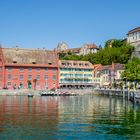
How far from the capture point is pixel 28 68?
136m

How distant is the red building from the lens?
132 m

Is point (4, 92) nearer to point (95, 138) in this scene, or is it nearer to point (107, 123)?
point (107, 123)

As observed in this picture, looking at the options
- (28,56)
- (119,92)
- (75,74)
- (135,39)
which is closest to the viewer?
(119,92)

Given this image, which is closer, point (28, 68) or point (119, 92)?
point (119, 92)

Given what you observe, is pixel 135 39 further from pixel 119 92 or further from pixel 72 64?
pixel 119 92

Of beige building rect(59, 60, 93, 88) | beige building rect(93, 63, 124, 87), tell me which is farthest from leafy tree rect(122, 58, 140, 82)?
beige building rect(93, 63, 124, 87)

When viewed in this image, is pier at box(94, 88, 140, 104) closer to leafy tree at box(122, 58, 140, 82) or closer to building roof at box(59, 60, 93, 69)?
leafy tree at box(122, 58, 140, 82)

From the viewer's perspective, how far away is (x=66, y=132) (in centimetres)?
3953

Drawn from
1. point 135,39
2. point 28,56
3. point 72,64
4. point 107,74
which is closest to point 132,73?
point 72,64

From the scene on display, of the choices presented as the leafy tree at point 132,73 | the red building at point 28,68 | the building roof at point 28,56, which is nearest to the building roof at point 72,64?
the red building at point 28,68

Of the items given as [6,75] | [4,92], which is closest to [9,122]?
[4,92]

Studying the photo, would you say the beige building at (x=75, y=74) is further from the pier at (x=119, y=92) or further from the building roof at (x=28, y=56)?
the pier at (x=119, y=92)

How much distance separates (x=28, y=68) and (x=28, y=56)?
6.40 meters

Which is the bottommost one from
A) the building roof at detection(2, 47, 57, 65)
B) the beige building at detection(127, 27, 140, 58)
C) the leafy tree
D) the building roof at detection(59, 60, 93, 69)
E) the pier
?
the pier
